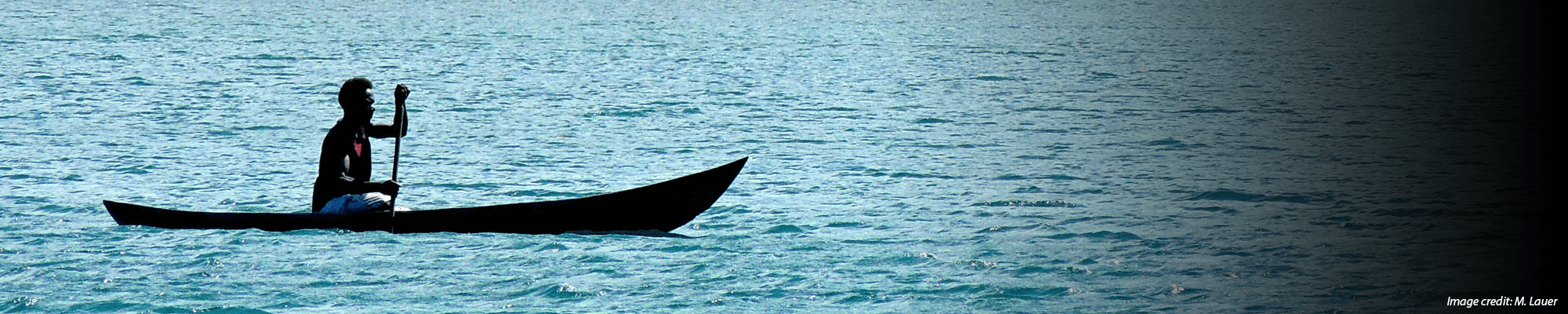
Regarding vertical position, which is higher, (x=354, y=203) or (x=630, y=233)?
(x=354, y=203)

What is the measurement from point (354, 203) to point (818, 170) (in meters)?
8.26

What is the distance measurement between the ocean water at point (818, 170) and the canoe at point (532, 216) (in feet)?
0.66

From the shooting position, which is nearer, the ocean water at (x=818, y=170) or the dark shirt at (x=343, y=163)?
the ocean water at (x=818, y=170)

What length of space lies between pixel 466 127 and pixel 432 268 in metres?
12.4

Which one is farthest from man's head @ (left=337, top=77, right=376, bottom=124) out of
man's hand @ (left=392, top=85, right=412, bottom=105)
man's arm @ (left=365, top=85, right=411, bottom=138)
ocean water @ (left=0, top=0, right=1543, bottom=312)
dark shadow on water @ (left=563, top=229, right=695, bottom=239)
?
dark shadow on water @ (left=563, top=229, right=695, bottom=239)

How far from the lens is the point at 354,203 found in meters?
14.2

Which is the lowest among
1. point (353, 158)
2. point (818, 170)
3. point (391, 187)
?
point (818, 170)

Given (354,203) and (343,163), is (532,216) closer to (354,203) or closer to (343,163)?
(354,203)

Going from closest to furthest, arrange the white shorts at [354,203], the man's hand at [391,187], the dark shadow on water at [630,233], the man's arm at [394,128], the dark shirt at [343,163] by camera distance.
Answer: the man's hand at [391,187], the man's arm at [394,128], the dark shirt at [343,163], the white shorts at [354,203], the dark shadow on water at [630,233]

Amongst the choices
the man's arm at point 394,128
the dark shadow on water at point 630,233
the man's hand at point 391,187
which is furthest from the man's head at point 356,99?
the dark shadow on water at point 630,233

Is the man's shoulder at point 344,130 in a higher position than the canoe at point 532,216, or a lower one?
higher

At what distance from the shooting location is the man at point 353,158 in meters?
14.0

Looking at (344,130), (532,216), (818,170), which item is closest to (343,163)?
(344,130)

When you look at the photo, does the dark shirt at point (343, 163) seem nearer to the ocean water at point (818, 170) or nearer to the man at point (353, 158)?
the man at point (353, 158)
